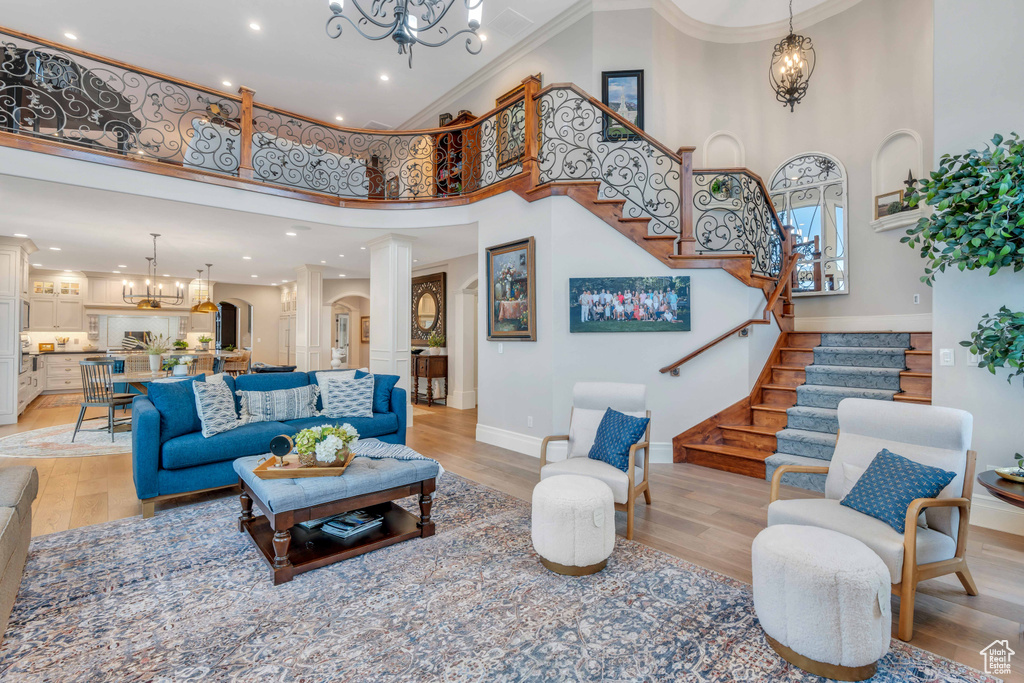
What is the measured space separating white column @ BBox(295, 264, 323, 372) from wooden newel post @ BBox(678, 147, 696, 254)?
7.25 metres

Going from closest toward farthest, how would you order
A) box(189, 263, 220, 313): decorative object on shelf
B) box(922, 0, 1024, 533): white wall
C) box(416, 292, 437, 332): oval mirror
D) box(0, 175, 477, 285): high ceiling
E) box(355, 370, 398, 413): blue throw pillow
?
box(922, 0, 1024, 533): white wall → box(0, 175, 477, 285): high ceiling → box(355, 370, 398, 413): blue throw pillow → box(416, 292, 437, 332): oval mirror → box(189, 263, 220, 313): decorative object on shelf

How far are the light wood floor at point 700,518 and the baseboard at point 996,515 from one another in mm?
88

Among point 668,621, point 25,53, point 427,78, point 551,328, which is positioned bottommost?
point 668,621

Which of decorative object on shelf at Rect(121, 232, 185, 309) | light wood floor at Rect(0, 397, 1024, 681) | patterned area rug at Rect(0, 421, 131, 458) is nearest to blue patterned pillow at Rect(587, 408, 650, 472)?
light wood floor at Rect(0, 397, 1024, 681)

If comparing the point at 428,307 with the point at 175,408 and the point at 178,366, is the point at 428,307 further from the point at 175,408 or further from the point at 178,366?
the point at 175,408

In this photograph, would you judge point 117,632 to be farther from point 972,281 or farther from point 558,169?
point 558,169

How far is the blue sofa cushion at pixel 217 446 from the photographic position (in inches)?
137

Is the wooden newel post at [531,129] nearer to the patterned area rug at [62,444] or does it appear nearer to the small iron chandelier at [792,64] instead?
the small iron chandelier at [792,64]

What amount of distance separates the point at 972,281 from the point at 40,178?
7771 mm

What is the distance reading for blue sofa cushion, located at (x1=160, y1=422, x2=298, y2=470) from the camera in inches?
137

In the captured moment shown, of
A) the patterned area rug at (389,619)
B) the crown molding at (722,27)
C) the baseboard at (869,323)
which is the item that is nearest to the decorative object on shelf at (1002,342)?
the patterned area rug at (389,619)

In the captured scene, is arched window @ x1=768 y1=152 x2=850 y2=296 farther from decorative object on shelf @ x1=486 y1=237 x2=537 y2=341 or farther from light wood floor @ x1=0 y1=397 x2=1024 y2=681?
decorative object on shelf @ x1=486 y1=237 x2=537 y2=341

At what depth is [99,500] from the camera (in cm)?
375

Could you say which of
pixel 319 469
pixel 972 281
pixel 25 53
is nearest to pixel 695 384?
pixel 972 281
